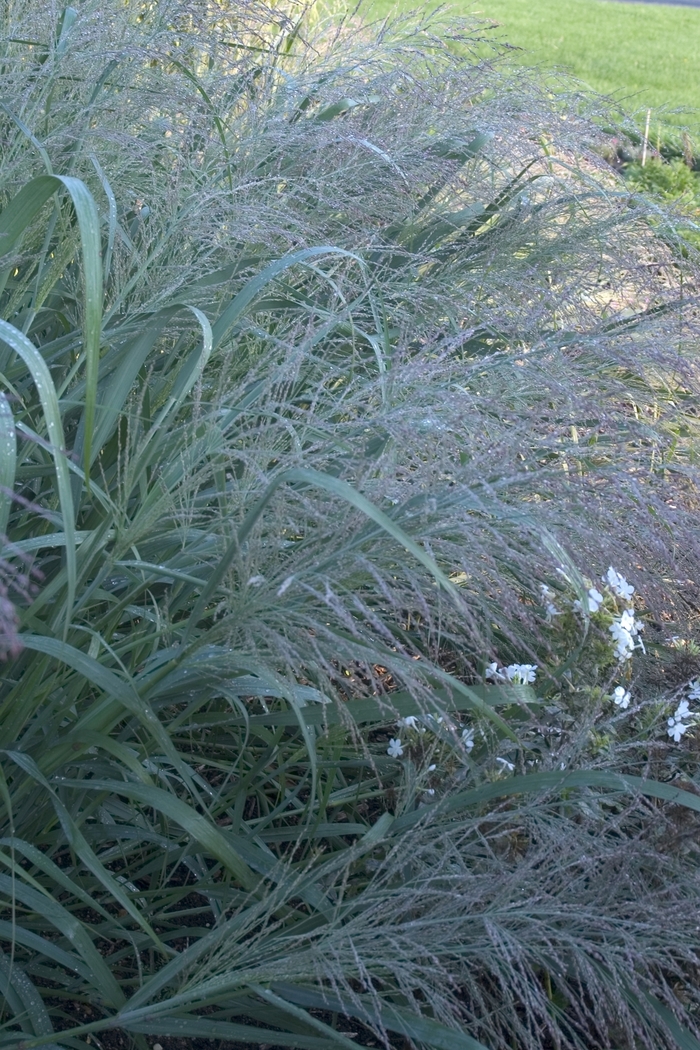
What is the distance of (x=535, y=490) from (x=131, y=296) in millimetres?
816

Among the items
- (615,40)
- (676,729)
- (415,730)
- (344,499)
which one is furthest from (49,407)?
(615,40)

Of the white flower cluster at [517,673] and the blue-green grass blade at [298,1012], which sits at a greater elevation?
the white flower cluster at [517,673]

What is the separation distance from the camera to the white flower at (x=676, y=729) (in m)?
1.48

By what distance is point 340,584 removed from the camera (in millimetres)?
1046

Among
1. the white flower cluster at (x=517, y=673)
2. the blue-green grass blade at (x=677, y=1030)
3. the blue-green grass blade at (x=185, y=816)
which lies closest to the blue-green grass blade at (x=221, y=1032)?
the blue-green grass blade at (x=185, y=816)

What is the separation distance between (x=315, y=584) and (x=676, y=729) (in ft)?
2.31

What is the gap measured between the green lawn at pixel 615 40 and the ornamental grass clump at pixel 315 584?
6089 millimetres

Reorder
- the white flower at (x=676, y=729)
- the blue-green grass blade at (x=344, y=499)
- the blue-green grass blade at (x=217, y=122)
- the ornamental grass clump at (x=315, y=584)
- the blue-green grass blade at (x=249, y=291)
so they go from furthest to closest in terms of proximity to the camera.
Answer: the blue-green grass blade at (x=217, y=122), the white flower at (x=676, y=729), the blue-green grass blade at (x=249, y=291), the ornamental grass clump at (x=315, y=584), the blue-green grass blade at (x=344, y=499)

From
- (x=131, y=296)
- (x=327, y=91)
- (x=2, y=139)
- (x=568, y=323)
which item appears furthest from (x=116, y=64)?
(x=568, y=323)

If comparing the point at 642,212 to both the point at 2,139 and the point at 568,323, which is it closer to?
the point at 568,323

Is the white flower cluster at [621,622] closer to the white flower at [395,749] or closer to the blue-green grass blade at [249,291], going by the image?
the white flower at [395,749]

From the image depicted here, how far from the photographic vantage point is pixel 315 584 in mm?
1050

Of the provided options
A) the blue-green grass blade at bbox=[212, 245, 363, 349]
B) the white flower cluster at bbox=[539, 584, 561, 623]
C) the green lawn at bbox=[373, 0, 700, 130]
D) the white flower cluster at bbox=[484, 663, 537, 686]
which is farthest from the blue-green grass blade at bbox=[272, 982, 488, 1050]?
the green lawn at bbox=[373, 0, 700, 130]

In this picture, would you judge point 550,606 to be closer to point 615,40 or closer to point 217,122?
point 217,122
